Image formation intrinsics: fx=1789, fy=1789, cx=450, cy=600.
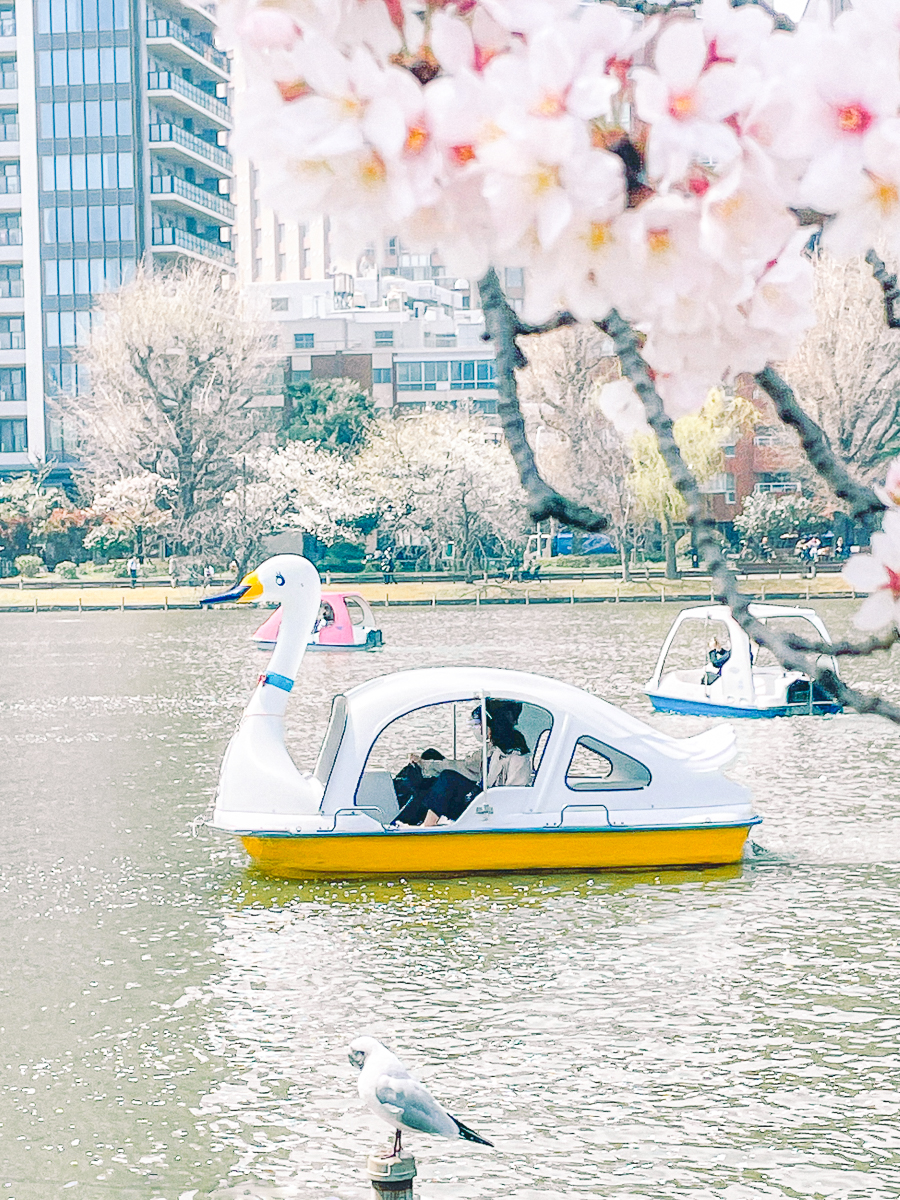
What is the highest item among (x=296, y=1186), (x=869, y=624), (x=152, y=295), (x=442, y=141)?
(x=152, y=295)

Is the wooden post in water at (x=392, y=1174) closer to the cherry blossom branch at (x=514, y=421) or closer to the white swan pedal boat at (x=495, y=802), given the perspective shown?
the cherry blossom branch at (x=514, y=421)

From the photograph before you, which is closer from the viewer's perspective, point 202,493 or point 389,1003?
point 389,1003

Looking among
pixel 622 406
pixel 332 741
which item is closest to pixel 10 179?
pixel 332 741

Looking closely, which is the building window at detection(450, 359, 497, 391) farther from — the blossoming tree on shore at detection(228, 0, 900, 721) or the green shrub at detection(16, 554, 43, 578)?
the blossoming tree on shore at detection(228, 0, 900, 721)

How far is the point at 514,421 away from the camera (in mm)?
1725

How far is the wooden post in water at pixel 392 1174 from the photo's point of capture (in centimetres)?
563

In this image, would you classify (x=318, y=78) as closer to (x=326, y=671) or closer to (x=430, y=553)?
(x=326, y=671)

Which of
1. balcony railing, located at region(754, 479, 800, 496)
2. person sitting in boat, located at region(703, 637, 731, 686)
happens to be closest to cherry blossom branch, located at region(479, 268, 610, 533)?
person sitting in boat, located at region(703, 637, 731, 686)

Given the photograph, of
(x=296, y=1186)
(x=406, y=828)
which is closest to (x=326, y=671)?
(x=406, y=828)

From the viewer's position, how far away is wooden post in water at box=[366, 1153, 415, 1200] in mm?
5633

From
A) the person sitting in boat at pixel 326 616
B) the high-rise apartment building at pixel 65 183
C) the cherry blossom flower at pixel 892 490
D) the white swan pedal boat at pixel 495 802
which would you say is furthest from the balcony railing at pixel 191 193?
the cherry blossom flower at pixel 892 490

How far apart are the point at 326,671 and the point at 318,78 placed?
102 ft

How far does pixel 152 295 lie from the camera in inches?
2515

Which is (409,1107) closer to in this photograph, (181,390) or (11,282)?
(181,390)
